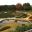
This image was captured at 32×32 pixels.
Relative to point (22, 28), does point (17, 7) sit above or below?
above

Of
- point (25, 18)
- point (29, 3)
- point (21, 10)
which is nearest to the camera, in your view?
point (25, 18)

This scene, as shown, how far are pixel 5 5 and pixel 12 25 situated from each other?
1.97ft

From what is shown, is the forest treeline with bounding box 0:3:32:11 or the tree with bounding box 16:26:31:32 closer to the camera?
the tree with bounding box 16:26:31:32

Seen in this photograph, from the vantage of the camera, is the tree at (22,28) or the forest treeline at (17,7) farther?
the forest treeline at (17,7)

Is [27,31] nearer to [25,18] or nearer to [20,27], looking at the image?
[20,27]

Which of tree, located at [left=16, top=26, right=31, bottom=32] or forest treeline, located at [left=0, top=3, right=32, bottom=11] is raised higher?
forest treeline, located at [left=0, top=3, right=32, bottom=11]

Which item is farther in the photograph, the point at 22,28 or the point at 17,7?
the point at 17,7

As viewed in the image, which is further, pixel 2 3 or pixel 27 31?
pixel 2 3

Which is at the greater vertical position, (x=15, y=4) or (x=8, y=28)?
(x=15, y=4)

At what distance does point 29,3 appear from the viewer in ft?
4.42

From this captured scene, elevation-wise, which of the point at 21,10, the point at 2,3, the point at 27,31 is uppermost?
the point at 2,3

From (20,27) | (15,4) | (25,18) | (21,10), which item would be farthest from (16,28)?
(15,4)

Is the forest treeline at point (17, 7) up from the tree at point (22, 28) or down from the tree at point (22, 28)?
up

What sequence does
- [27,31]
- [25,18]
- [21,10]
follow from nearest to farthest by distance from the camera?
[27,31], [25,18], [21,10]
